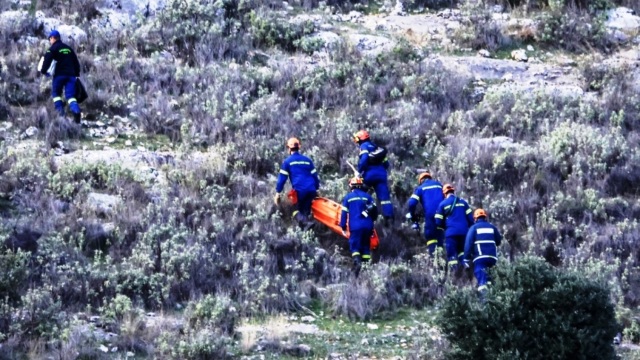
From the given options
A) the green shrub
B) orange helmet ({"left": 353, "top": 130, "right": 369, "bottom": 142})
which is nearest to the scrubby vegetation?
the green shrub

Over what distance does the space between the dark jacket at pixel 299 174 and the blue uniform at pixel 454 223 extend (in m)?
1.99

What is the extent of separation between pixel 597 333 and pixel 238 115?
32.6ft

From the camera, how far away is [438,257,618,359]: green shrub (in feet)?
40.8

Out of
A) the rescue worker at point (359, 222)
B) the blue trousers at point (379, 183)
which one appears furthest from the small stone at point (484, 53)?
the rescue worker at point (359, 222)

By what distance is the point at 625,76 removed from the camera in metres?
24.0

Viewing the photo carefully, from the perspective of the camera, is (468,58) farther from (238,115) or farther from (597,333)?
(597,333)

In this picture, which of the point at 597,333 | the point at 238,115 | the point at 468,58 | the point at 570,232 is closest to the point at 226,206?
the point at 238,115

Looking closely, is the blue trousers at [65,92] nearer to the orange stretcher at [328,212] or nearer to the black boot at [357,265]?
the orange stretcher at [328,212]

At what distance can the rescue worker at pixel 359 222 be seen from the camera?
17.0 metres

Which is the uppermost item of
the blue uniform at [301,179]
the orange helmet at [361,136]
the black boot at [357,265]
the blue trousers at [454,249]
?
the orange helmet at [361,136]

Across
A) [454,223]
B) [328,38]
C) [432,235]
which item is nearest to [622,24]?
[328,38]

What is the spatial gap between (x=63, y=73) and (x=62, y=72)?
24 mm

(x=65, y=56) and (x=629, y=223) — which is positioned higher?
(x=65, y=56)

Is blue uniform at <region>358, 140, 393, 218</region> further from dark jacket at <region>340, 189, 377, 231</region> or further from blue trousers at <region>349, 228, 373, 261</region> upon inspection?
blue trousers at <region>349, 228, 373, 261</region>
